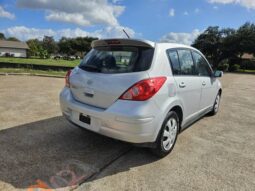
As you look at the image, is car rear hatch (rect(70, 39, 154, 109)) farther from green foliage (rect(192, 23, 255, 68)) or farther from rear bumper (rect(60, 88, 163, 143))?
green foliage (rect(192, 23, 255, 68))

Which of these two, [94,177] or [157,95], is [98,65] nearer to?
[157,95]

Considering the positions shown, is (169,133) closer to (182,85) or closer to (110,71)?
(182,85)

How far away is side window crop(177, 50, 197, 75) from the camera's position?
373 centimetres

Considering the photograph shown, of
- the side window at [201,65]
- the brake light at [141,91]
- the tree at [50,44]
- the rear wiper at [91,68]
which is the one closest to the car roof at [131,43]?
the rear wiper at [91,68]

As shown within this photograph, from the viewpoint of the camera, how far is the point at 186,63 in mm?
3904

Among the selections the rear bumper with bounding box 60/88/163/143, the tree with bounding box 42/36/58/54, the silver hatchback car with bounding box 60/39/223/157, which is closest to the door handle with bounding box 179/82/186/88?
the silver hatchback car with bounding box 60/39/223/157

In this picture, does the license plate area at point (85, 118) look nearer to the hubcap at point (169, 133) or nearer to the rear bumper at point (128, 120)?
the rear bumper at point (128, 120)

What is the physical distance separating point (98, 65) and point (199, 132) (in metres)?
2.58

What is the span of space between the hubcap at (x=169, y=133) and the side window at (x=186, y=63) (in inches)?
33.3

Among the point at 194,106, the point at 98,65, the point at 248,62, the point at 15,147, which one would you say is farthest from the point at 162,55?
the point at 248,62

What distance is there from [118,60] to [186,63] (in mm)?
1341

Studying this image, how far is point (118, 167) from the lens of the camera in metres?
3.07

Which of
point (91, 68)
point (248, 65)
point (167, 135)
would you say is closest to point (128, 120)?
point (167, 135)

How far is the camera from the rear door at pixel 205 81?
174 inches
